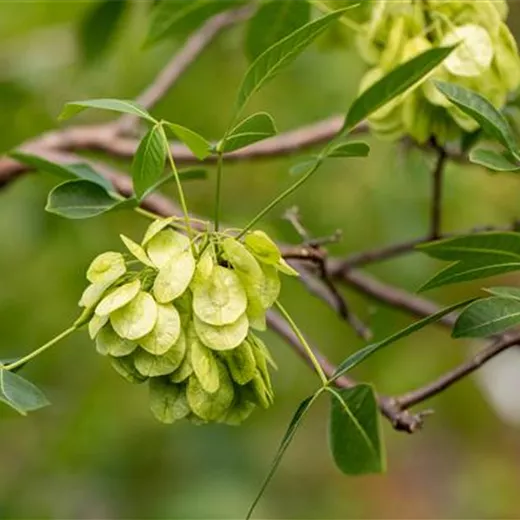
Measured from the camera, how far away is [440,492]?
313cm

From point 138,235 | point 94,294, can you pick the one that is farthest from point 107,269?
point 138,235

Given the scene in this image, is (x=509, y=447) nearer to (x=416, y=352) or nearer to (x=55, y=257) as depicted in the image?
(x=416, y=352)

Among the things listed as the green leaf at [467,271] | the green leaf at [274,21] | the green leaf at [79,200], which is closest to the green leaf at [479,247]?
the green leaf at [467,271]

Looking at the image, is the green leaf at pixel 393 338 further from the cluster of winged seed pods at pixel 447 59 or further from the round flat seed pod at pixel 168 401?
the cluster of winged seed pods at pixel 447 59

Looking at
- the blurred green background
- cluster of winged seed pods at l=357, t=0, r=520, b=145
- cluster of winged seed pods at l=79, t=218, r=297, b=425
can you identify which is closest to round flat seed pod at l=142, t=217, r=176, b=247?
cluster of winged seed pods at l=79, t=218, r=297, b=425

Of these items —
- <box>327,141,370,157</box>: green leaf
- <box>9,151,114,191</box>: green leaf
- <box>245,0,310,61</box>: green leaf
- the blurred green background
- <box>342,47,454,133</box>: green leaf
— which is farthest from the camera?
the blurred green background

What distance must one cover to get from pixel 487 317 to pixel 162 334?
0.62 ft

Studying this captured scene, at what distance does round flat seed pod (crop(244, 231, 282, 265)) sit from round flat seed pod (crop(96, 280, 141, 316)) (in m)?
0.07

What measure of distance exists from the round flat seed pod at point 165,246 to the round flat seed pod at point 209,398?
7 centimetres

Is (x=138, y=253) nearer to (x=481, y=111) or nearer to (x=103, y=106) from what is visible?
(x=103, y=106)

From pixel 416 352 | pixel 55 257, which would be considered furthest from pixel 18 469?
pixel 416 352

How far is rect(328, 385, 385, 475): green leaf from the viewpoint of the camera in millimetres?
663

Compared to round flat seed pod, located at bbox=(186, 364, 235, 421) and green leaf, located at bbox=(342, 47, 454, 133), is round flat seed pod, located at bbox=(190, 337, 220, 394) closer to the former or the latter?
round flat seed pod, located at bbox=(186, 364, 235, 421)

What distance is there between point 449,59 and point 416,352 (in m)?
1.10
